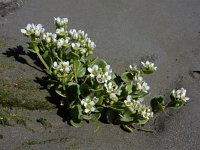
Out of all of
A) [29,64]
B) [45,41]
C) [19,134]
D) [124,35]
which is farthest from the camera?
[124,35]

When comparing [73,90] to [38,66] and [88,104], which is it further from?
[38,66]

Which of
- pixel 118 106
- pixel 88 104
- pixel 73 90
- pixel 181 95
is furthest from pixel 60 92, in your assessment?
pixel 181 95

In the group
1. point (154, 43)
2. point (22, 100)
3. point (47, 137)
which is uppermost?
point (154, 43)

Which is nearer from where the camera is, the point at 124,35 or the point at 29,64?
the point at 29,64

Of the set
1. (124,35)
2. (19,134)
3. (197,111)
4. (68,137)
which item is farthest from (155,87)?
(19,134)

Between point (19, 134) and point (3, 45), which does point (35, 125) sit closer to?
point (19, 134)

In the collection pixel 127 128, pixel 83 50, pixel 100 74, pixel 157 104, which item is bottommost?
pixel 127 128

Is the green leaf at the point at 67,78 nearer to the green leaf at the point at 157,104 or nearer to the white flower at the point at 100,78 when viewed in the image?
the white flower at the point at 100,78
